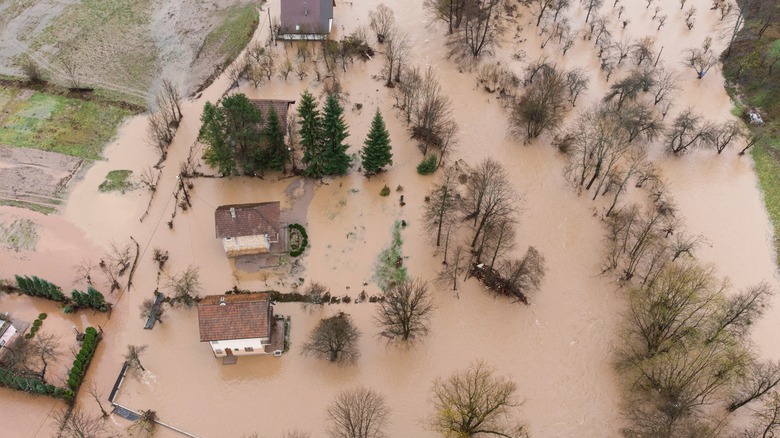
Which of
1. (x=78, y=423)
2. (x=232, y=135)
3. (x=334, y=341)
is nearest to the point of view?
(x=78, y=423)

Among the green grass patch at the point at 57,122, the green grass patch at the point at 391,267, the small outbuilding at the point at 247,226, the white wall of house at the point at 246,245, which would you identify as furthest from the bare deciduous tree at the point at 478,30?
the green grass patch at the point at 57,122

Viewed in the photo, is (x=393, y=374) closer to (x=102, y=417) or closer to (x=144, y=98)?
(x=102, y=417)

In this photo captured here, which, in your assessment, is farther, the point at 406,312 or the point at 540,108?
the point at 540,108

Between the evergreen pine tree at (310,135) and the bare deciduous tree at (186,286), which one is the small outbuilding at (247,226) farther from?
the evergreen pine tree at (310,135)

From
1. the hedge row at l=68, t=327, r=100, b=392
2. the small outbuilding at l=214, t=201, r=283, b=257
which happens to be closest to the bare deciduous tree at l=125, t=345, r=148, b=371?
the hedge row at l=68, t=327, r=100, b=392

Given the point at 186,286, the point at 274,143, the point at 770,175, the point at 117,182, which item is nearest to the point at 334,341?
the point at 186,286

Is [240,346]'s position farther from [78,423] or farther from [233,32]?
[233,32]
